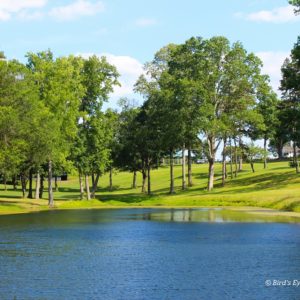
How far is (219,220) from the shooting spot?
5741cm

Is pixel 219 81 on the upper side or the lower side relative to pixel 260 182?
upper

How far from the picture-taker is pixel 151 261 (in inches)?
1235

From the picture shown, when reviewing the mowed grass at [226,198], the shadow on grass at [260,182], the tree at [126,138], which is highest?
the tree at [126,138]

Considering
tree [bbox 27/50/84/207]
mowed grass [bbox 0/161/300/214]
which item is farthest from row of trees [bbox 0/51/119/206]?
→ mowed grass [bbox 0/161/300/214]

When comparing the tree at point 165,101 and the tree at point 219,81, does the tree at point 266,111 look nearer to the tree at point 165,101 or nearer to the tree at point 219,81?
the tree at point 219,81

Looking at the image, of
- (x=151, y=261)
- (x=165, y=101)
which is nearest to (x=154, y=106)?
(x=165, y=101)

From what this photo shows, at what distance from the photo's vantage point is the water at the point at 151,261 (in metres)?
23.8

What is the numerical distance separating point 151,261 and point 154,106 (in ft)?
242

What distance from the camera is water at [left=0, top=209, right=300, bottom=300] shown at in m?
23.8

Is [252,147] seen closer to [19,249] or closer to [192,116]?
[192,116]

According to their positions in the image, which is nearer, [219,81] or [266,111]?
[219,81]

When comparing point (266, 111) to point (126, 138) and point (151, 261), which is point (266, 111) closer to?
point (126, 138)

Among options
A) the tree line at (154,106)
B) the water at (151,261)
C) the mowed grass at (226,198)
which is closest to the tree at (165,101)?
the tree line at (154,106)

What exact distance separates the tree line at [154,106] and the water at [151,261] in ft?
112
